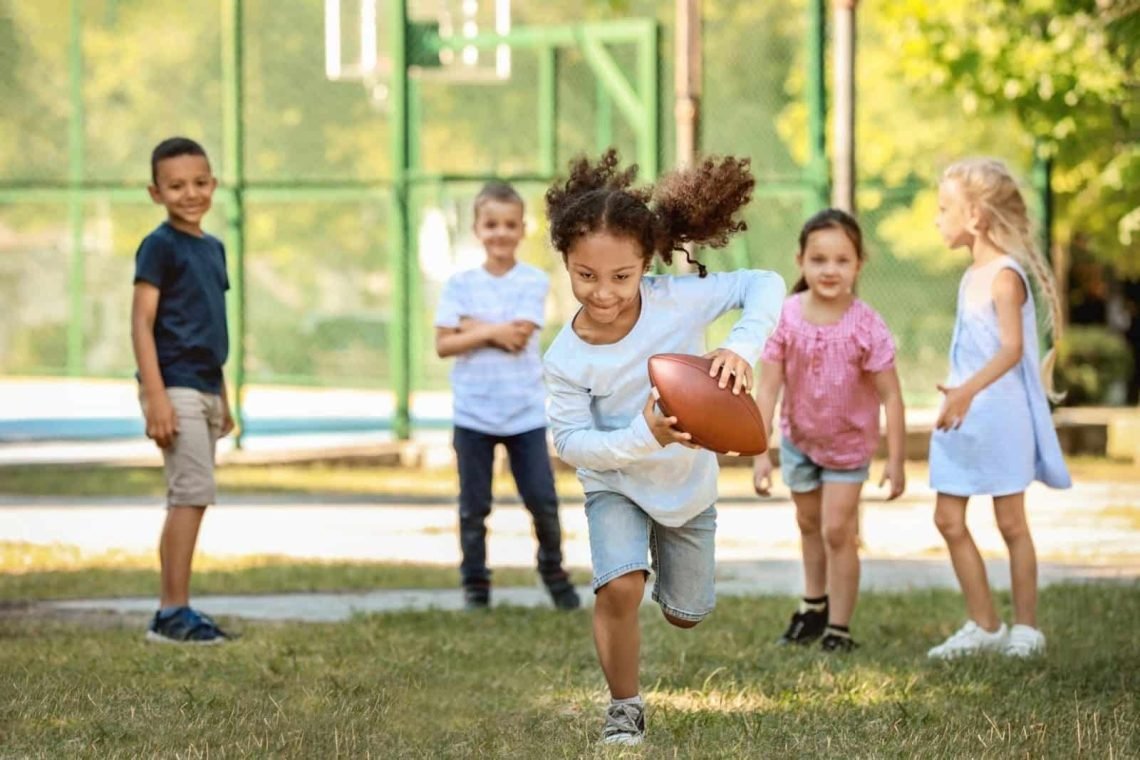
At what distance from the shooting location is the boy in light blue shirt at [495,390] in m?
7.97

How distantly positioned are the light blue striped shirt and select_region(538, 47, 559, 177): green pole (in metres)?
9.45

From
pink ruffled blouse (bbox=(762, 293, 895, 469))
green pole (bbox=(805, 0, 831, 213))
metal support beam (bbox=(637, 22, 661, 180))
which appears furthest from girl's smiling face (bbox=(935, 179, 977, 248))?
metal support beam (bbox=(637, 22, 661, 180))

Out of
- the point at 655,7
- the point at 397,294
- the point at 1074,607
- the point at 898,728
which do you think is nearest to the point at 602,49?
the point at 397,294

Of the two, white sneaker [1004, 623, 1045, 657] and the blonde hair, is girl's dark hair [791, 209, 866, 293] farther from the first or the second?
white sneaker [1004, 623, 1045, 657]

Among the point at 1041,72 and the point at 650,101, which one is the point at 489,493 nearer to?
the point at 650,101

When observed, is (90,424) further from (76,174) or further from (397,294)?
(397,294)

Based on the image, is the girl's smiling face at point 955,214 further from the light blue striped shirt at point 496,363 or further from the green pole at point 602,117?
the green pole at point 602,117

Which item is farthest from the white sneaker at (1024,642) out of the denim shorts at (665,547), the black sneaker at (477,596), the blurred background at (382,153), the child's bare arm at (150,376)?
the blurred background at (382,153)

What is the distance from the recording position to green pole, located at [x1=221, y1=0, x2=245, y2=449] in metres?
14.8

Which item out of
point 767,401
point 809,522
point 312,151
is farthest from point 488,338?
point 312,151

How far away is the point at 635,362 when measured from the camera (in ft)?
17.2

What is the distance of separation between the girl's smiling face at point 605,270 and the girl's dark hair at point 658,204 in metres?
0.03

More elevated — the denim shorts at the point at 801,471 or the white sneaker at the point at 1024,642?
the denim shorts at the point at 801,471

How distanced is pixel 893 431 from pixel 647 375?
5.85 ft
